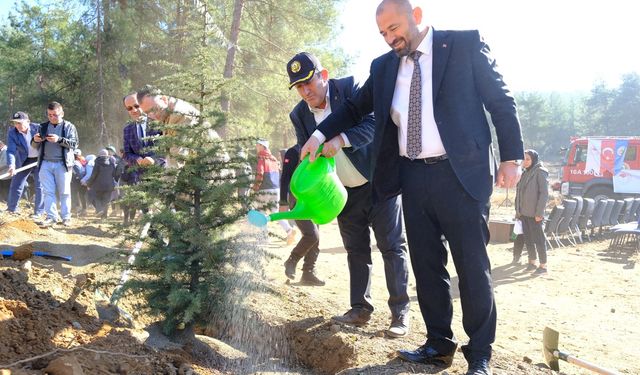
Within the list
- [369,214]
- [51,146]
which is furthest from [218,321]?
[51,146]

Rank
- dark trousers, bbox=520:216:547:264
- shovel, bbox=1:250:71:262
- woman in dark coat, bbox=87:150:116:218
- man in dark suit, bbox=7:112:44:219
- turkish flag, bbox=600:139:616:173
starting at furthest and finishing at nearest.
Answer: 1. turkish flag, bbox=600:139:616:173
2. woman in dark coat, bbox=87:150:116:218
3. dark trousers, bbox=520:216:547:264
4. man in dark suit, bbox=7:112:44:219
5. shovel, bbox=1:250:71:262

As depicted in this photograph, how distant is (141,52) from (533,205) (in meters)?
13.0

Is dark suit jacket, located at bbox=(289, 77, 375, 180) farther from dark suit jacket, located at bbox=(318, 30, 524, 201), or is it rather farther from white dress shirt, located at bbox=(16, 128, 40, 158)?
white dress shirt, located at bbox=(16, 128, 40, 158)

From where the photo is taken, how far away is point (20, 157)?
825cm

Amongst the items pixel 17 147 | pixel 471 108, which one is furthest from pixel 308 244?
pixel 17 147

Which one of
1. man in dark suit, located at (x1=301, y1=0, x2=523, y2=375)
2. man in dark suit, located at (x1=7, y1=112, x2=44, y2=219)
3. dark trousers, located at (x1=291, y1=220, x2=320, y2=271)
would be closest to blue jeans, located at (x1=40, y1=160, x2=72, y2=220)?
man in dark suit, located at (x1=7, y1=112, x2=44, y2=219)

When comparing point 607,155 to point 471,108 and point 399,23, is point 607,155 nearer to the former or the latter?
point 471,108

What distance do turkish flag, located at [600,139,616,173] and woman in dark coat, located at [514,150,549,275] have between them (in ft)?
34.7

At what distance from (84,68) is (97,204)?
7.28 meters

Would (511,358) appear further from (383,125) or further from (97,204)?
(97,204)

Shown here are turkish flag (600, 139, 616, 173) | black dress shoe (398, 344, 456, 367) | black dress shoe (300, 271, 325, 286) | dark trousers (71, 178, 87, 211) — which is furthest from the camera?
turkish flag (600, 139, 616, 173)

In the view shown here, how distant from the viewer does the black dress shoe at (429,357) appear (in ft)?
9.62

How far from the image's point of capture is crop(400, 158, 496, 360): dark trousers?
8.55ft

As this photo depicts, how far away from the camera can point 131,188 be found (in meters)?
3.07
